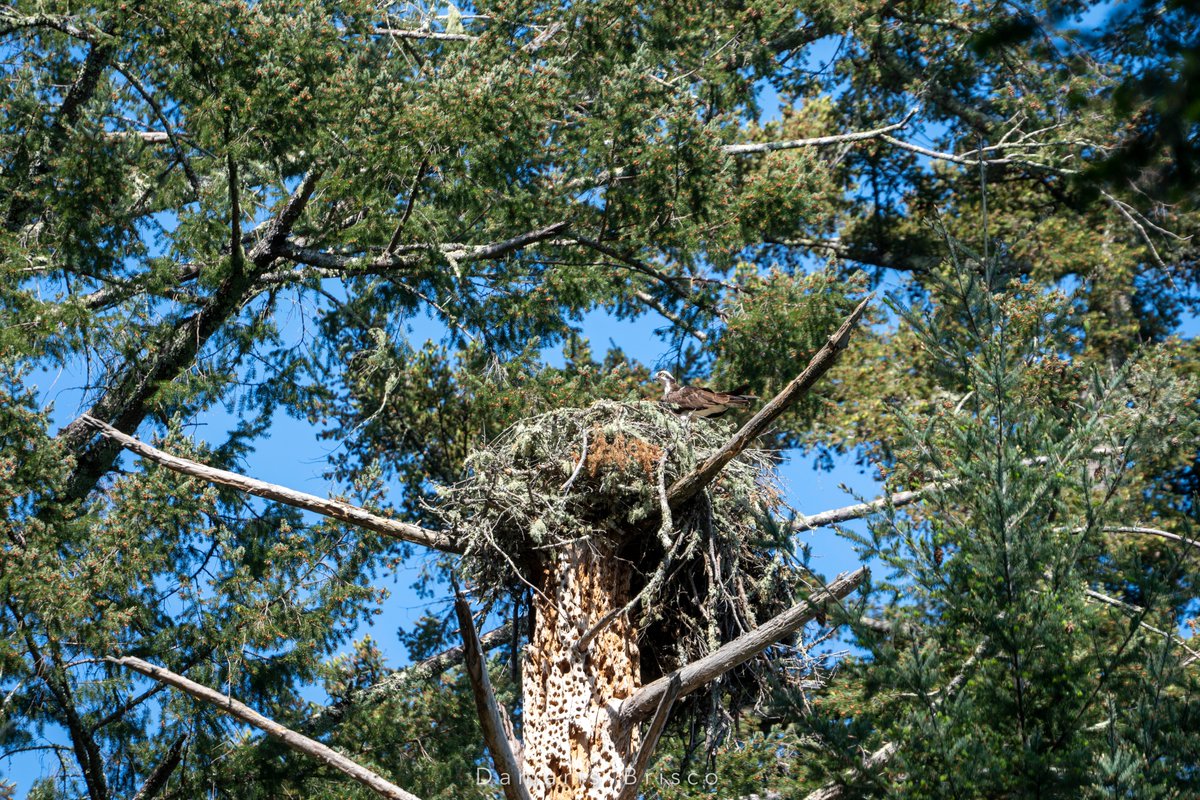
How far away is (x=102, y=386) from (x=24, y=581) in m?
3.07

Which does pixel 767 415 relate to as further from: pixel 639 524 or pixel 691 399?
pixel 691 399

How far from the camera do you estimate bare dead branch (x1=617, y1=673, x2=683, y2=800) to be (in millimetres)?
6277

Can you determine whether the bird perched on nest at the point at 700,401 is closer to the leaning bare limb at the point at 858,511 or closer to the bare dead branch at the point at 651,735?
the leaning bare limb at the point at 858,511

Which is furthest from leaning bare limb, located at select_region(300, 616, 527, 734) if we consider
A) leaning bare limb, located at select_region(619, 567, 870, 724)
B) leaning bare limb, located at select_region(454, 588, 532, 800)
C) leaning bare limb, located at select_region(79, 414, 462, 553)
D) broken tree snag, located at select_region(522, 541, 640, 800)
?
leaning bare limb, located at select_region(454, 588, 532, 800)

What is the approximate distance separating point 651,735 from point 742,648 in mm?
594

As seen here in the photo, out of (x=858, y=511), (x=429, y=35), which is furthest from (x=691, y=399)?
(x=429, y=35)

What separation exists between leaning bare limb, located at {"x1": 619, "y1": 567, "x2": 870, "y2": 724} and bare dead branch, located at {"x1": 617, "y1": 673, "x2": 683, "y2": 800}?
37 mm

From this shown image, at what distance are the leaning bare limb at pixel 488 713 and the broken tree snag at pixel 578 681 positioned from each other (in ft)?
1.84

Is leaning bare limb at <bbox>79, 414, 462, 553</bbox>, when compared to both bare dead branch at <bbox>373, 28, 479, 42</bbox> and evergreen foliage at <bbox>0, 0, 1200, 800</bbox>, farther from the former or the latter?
bare dead branch at <bbox>373, 28, 479, 42</bbox>

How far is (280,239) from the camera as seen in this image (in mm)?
12289

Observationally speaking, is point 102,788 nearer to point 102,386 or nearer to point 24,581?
point 24,581

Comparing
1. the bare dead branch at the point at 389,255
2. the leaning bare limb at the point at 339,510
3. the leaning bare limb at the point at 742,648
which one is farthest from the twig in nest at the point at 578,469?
the bare dead branch at the point at 389,255

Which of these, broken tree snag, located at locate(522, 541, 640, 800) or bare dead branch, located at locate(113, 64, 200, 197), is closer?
broken tree snag, located at locate(522, 541, 640, 800)

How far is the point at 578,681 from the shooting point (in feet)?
22.4
